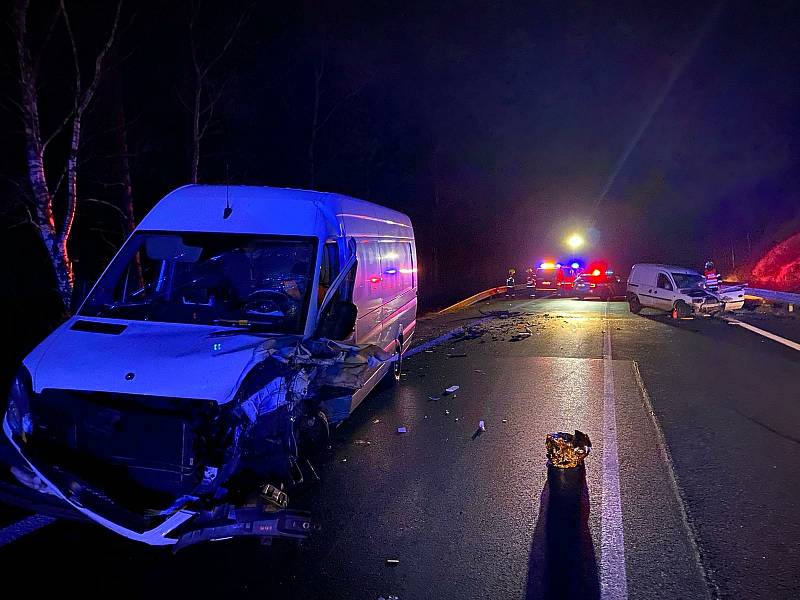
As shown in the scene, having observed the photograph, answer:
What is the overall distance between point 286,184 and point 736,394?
1771cm

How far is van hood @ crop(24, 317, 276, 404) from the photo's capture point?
4.07m

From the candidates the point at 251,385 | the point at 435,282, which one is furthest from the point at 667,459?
the point at 435,282

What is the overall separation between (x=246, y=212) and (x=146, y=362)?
7.01ft

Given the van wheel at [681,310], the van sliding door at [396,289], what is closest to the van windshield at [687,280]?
the van wheel at [681,310]

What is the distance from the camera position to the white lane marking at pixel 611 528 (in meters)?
3.76

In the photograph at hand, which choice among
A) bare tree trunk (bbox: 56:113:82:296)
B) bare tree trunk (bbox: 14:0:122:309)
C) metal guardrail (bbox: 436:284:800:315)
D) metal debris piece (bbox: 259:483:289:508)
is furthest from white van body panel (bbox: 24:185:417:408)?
metal guardrail (bbox: 436:284:800:315)

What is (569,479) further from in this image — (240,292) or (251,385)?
(240,292)

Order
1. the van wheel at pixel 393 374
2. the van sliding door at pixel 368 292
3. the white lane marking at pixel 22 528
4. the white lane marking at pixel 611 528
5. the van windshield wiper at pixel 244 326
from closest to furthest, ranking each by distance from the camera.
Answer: the white lane marking at pixel 611 528 < the white lane marking at pixel 22 528 < the van windshield wiper at pixel 244 326 < the van sliding door at pixel 368 292 < the van wheel at pixel 393 374

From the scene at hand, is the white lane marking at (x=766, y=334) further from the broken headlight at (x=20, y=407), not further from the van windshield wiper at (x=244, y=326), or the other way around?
the broken headlight at (x=20, y=407)

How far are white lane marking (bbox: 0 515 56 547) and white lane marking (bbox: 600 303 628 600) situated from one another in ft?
13.3

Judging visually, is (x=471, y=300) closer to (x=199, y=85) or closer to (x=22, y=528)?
(x=199, y=85)

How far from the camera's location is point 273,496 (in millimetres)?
4250

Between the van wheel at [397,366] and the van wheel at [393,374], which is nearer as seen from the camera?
the van wheel at [393,374]

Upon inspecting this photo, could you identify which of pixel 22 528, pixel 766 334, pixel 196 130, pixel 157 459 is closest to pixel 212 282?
pixel 157 459
